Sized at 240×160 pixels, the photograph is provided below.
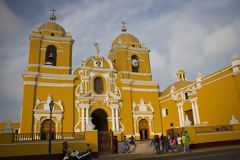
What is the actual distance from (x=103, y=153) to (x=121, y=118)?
27.9 feet

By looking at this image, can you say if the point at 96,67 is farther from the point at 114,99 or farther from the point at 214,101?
the point at 214,101

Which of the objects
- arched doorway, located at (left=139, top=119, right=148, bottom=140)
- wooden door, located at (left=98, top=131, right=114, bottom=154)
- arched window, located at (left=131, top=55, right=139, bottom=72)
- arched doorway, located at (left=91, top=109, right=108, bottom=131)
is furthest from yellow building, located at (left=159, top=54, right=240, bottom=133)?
arched doorway, located at (left=91, top=109, right=108, bottom=131)

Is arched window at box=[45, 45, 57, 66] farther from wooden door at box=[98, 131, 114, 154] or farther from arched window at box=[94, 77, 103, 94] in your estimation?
wooden door at box=[98, 131, 114, 154]

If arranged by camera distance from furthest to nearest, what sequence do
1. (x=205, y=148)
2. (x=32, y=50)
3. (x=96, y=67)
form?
(x=96, y=67)
(x=32, y=50)
(x=205, y=148)

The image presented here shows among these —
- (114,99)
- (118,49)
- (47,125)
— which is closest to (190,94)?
(114,99)

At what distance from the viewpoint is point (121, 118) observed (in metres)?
21.6

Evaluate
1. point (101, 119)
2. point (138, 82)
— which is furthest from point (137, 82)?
point (101, 119)

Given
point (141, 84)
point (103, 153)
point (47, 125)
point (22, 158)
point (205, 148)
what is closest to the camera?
point (22, 158)

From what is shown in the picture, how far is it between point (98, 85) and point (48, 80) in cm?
517

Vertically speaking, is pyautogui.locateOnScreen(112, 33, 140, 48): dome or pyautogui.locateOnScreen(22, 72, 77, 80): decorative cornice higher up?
pyautogui.locateOnScreen(112, 33, 140, 48): dome

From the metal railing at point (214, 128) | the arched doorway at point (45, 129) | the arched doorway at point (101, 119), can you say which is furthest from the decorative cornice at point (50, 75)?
the metal railing at point (214, 128)

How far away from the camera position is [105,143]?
1346 centimetres

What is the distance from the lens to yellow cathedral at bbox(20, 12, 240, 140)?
695 inches

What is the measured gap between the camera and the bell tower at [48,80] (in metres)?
18.6
